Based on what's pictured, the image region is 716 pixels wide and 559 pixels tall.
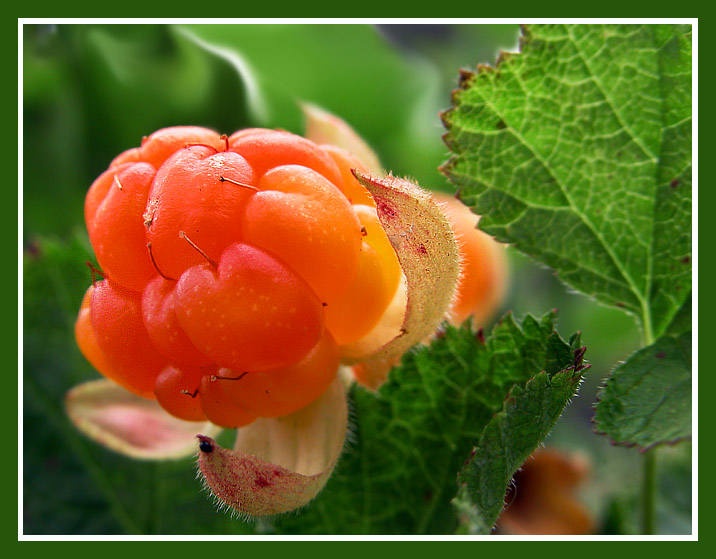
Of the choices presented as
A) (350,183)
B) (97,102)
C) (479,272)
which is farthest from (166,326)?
(97,102)

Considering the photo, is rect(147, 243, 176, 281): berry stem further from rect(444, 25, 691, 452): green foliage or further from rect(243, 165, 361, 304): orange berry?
rect(444, 25, 691, 452): green foliage

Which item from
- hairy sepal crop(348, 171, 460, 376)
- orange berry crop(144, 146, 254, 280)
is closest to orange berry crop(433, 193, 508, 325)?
hairy sepal crop(348, 171, 460, 376)

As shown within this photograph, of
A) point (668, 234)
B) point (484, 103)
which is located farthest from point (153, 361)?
point (668, 234)

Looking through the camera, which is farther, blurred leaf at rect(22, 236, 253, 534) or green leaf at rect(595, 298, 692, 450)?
blurred leaf at rect(22, 236, 253, 534)

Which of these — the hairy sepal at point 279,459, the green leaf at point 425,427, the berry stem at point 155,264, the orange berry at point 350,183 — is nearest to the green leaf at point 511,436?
the green leaf at point 425,427

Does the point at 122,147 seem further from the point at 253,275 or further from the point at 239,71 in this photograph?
the point at 253,275
